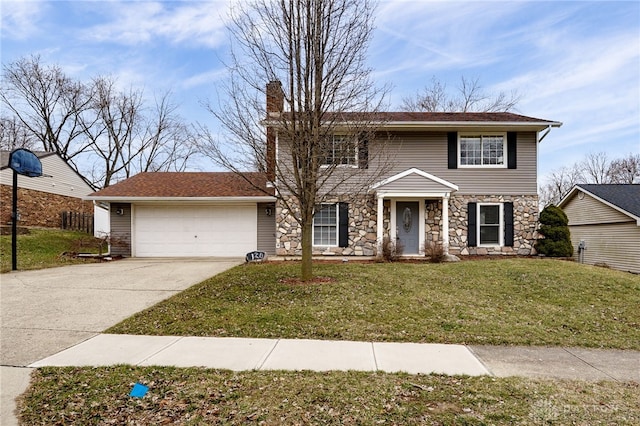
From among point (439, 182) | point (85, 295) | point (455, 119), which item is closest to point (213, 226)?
point (85, 295)

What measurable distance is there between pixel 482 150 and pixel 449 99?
51.1ft

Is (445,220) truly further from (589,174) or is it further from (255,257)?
(589,174)

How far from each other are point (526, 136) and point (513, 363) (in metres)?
11.4

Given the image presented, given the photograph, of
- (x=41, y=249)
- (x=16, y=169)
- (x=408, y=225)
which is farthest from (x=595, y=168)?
(x=41, y=249)

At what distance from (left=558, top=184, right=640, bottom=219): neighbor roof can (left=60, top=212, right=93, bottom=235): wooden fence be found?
2425cm

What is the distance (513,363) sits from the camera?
4109mm

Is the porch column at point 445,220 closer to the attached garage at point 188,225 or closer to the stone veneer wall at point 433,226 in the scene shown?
the stone veneer wall at point 433,226

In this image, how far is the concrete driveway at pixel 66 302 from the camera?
427cm

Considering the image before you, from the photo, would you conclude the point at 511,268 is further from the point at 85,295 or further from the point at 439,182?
the point at 85,295

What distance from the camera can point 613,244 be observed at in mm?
12953

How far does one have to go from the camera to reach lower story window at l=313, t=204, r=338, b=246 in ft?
42.7

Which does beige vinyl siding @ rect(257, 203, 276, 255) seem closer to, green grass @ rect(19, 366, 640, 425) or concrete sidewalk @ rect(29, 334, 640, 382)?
concrete sidewalk @ rect(29, 334, 640, 382)

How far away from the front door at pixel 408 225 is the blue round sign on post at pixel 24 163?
39.5 ft

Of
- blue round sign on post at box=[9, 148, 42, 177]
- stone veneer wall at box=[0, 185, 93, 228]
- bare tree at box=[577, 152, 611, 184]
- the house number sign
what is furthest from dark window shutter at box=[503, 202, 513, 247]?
bare tree at box=[577, 152, 611, 184]
